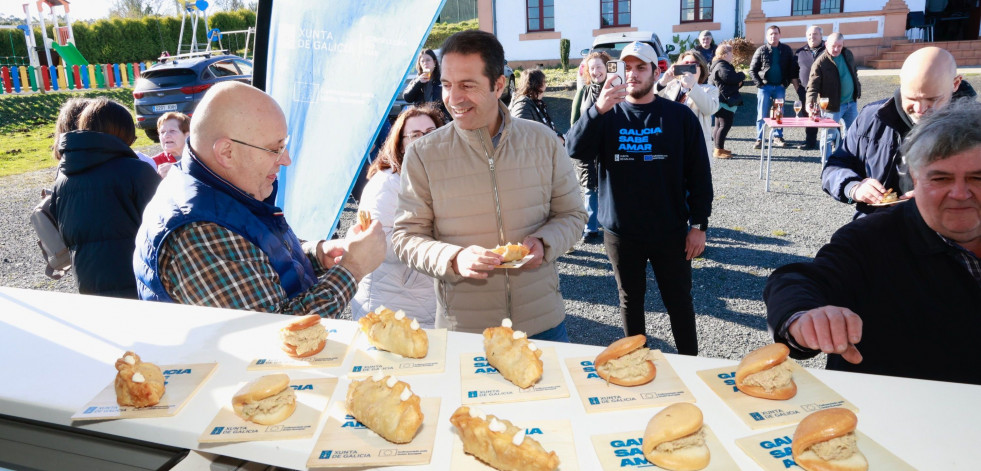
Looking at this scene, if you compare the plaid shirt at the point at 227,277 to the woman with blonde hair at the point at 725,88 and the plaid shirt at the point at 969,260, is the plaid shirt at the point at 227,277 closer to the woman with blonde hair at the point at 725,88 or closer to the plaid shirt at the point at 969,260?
the plaid shirt at the point at 969,260

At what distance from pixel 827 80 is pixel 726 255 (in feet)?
17.0

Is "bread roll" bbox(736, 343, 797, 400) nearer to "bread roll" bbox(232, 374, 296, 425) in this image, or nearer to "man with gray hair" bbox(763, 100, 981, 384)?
"man with gray hair" bbox(763, 100, 981, 384)

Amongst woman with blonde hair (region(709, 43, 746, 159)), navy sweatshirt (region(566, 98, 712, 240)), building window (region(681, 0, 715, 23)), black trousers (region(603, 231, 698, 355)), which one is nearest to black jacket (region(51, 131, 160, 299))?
navy sweatshirt (region(566, 98, 712, 240))

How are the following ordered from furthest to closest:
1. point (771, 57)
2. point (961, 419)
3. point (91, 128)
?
point (771, 57)
point (91, 128)
point (961, 419)

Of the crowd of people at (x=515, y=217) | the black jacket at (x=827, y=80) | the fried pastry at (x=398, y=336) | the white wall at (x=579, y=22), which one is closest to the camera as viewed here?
the fried pastry at (x=398, y=336)

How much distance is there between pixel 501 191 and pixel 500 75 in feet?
1.69

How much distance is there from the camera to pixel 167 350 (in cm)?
163

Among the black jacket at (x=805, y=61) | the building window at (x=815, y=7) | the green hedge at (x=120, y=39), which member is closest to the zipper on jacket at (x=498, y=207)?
the black jacket at (x=805, y=61)

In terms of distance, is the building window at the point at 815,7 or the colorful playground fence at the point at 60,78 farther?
the building window at the point at 815,7

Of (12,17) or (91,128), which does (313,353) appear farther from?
(12,17)

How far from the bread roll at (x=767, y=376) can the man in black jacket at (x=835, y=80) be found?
9535mm

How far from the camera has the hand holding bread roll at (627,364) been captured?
54.3 inches

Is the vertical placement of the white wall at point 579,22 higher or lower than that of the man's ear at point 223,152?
higher

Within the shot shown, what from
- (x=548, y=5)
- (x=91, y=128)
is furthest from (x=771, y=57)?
(x=548, y=5)
